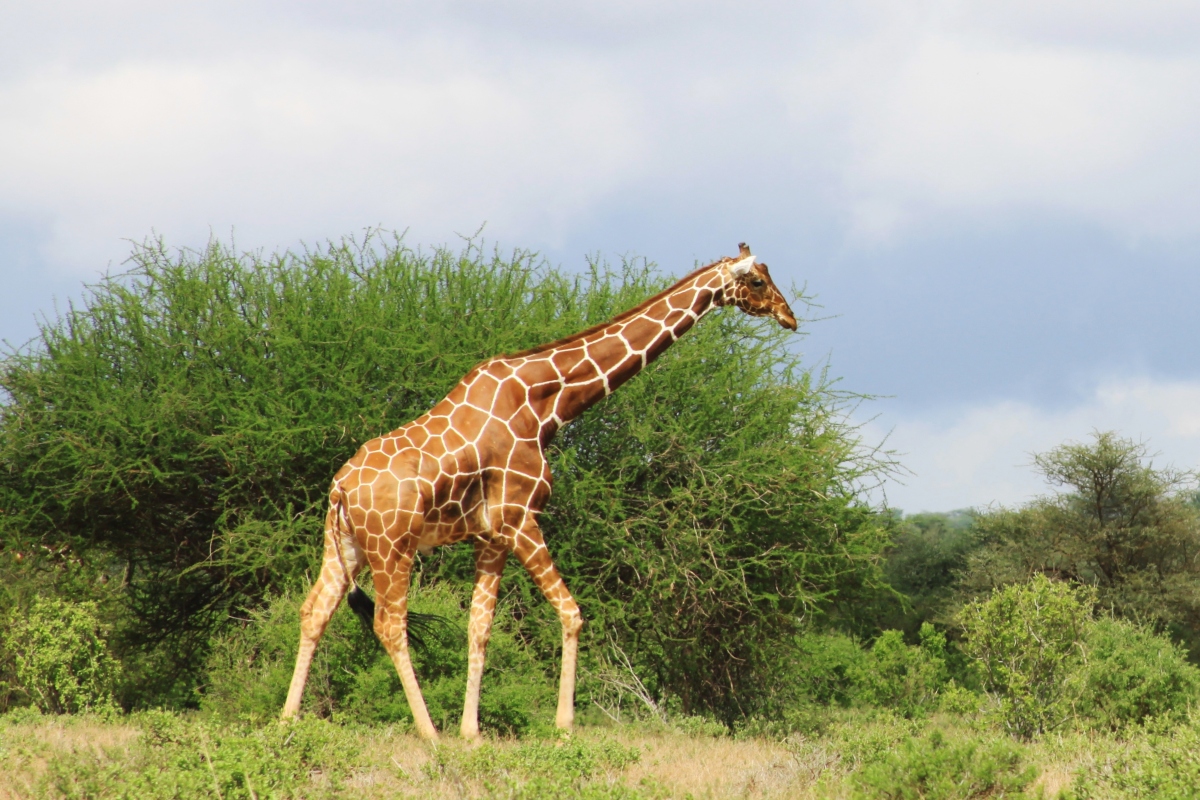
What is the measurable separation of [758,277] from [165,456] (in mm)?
10491

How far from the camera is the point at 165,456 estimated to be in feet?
57.7

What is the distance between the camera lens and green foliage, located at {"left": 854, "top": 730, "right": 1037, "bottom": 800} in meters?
8.09

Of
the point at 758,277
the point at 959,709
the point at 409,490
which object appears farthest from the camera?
the point at 959,709

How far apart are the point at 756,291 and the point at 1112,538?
23670 millimetres

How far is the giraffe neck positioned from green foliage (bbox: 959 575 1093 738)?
4.48 metres

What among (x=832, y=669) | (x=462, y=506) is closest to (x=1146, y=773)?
(x=462, y=506)

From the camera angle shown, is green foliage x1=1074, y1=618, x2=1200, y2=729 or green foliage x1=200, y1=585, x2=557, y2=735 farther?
green foliage x1=1074, y1=618, x2=1200, y2=729

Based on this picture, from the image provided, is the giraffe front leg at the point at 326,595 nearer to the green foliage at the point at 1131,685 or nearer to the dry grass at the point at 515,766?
the dry grass at the point at 515,766

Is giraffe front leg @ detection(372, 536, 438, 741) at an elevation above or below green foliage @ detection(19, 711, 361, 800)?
above

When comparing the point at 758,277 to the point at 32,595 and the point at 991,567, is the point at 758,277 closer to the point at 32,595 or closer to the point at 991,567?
the point at 32,595

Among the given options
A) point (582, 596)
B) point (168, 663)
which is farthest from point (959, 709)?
point (168, 663)

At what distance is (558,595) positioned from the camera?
10.1 metres

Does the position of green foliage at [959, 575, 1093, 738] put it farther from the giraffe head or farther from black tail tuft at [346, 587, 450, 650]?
black tail tuft at [346, 587, 450, 650]

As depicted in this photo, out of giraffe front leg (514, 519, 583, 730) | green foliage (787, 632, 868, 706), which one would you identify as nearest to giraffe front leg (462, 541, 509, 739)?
giraffe front leg (514, 519, 583, 730)
